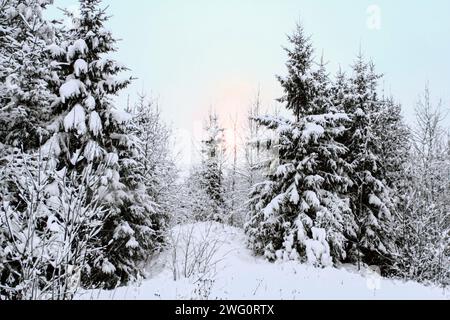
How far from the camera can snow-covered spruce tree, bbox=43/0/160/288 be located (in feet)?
46.3

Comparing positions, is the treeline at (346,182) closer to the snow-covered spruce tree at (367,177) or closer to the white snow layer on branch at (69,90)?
the snow-covered spruce tree at (367,177)

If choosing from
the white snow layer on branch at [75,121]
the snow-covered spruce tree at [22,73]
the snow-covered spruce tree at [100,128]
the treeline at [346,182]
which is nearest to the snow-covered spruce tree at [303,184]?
the treeline at [346,182]

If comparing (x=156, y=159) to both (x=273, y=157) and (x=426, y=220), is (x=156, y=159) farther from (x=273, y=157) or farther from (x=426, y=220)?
(x=426, y=220)

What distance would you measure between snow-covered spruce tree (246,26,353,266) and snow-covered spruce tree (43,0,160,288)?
589 centimetres

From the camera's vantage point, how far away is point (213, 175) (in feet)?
112

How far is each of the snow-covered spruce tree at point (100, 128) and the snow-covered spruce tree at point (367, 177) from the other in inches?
441

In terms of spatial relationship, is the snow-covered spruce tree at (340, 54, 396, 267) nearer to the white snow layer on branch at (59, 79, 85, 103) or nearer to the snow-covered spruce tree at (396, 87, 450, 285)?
the snow-covered spruce tree at (396, 87, 450, 285)

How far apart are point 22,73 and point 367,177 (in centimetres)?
1662

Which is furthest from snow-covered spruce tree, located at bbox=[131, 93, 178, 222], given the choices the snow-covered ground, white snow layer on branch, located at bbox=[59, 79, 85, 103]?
the snow-covered ground

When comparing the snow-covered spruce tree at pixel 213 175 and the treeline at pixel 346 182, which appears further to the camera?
the snow-covered spruce tree at pixel 213 175

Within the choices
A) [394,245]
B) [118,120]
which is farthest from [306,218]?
[118,120]

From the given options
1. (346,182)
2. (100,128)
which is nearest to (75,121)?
(100,128)

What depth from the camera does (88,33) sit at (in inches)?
590

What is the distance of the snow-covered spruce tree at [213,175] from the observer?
3294 centimetres
